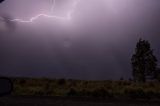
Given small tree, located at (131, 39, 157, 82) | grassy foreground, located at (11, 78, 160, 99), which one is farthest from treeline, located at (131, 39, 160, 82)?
grassy foreground, located at (11, 78, 160, 99)

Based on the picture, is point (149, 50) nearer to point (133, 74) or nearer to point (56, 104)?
point (133, 74)

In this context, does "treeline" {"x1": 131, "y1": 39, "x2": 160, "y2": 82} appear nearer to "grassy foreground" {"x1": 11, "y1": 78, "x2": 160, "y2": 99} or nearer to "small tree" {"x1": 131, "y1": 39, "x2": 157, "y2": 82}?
"small tree" {"x1": 131, "y1": 39, "x2": 157, "y2": 82}

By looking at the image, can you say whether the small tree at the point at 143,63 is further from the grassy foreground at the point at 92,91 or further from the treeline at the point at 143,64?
the grassy foreground at the point at 92,91

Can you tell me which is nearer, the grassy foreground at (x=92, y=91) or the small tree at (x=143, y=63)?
the grassy foreground at (x=92, y=91)

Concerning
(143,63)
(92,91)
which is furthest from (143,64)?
(92,91)

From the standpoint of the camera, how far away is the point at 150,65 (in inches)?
2039

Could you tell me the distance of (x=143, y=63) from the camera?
52750 mm

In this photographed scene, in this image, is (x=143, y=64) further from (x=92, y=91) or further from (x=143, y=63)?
(x=92, y=91)

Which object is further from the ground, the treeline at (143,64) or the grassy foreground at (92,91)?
the treeline at (143,64)

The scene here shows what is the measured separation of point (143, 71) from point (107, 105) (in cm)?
3779

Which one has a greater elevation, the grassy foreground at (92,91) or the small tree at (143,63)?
the small tree at (143,63)

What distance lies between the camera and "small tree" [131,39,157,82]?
2037 inches

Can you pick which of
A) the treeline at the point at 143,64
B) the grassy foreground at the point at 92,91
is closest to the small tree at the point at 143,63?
the treeline at the point at 143,64

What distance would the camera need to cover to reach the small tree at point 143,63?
170 ft
